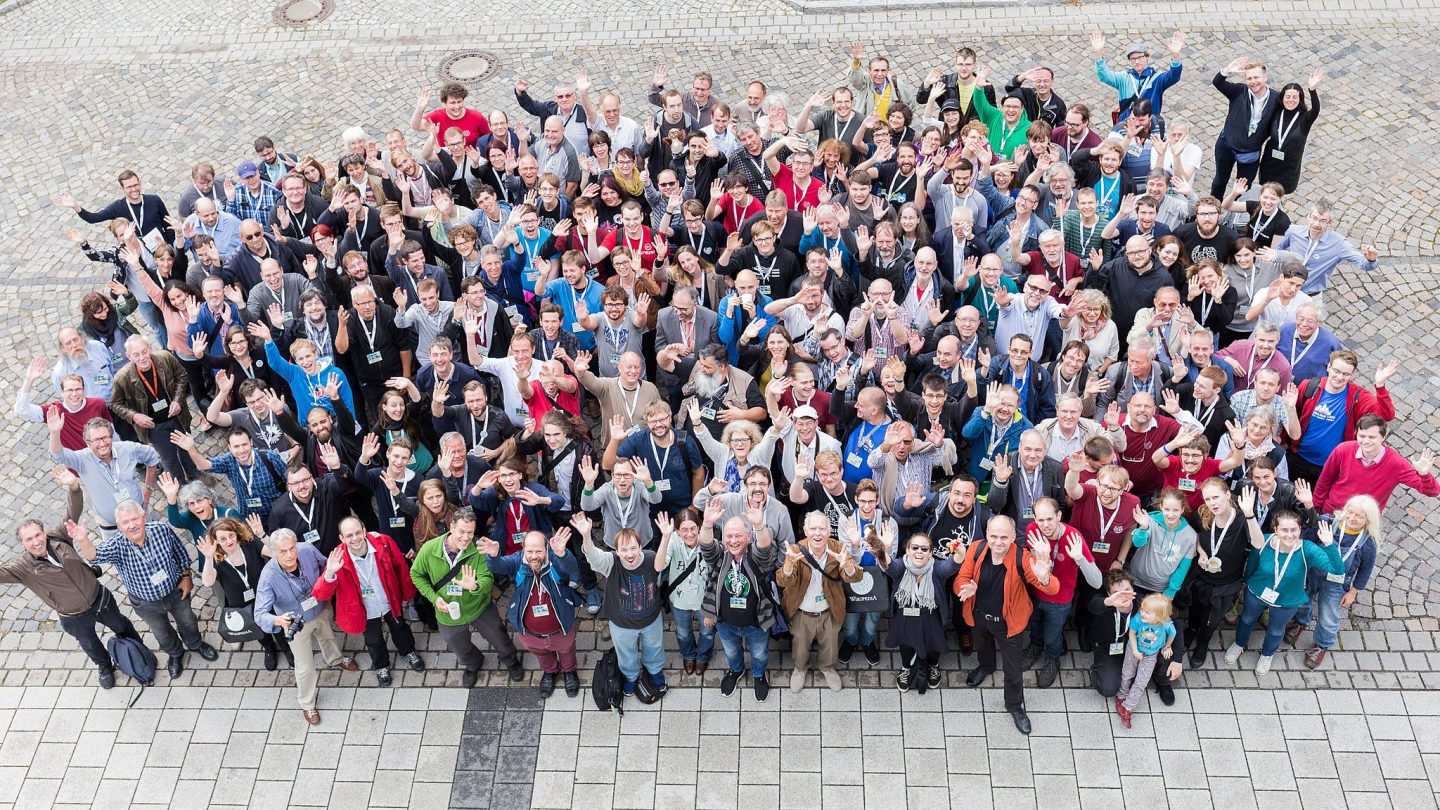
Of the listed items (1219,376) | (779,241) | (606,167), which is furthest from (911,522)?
(606,167)

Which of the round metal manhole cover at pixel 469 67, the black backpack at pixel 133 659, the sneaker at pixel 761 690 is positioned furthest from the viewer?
the round metal manhole cover at pixel 469 67

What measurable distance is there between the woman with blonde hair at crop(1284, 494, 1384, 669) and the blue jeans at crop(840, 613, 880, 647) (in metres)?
3.23

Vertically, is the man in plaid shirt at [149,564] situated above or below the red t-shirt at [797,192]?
below

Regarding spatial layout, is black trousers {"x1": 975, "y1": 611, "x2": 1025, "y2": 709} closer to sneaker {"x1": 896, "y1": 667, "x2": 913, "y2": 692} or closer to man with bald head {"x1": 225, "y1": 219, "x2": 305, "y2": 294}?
sneaker {"x1": 896, "y1": 667, "x2": 913, "y2": 692}

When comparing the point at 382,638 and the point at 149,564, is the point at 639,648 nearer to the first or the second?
the point at 382,638

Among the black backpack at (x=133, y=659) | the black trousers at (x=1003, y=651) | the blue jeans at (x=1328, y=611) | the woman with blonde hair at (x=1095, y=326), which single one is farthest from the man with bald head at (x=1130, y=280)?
the black backpack at (x=133, y=659)

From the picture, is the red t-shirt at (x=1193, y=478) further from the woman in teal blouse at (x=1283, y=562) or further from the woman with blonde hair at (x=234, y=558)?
the woman with blonde hair at (x=234, y=558)

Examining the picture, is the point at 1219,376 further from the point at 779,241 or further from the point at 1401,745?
the point at 779,241

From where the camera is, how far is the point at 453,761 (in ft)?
30.6

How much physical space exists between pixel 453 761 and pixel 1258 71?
33.6 feet

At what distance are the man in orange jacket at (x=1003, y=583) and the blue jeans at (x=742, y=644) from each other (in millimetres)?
1527

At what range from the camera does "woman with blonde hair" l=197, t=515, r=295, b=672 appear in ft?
30.0

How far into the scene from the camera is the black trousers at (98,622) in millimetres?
9617

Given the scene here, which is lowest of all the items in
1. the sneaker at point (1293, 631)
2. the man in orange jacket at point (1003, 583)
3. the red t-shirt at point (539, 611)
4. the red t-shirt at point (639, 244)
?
the sneaker at point (1293, 631)
